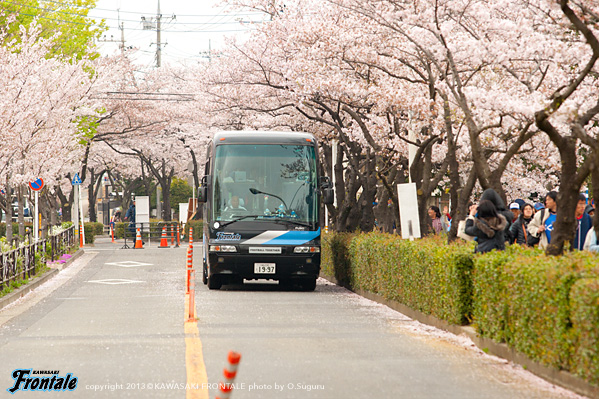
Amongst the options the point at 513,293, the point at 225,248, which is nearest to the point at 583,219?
the point at 513,293

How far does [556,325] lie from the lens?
759 centimetres

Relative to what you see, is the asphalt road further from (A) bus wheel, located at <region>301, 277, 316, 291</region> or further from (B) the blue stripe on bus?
(A) bus wheel, located at <region>301, 277, 316, 291</region>

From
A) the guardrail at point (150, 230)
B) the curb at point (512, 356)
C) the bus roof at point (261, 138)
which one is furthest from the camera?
the guardrail at point (150, 230)

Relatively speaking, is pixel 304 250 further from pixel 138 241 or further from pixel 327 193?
pixel 138 241

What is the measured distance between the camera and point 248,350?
31.4ft

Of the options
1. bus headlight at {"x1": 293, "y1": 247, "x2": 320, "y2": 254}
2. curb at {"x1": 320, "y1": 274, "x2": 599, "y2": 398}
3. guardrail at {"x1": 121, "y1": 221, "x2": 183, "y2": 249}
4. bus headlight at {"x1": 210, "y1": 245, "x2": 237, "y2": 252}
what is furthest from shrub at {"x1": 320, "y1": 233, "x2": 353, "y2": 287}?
guardrail at {"x1": 121, "y1": 221, "x2": 183, "y2": 249}

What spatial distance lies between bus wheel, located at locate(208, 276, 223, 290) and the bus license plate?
1.16m

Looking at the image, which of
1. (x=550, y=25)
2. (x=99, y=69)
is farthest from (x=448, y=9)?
(x=99, y=69)

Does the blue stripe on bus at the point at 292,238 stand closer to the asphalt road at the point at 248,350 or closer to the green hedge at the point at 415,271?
the green hedge at the point at 415,271

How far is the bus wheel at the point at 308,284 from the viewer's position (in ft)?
63.0

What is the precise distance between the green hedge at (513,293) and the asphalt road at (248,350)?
0.34 m

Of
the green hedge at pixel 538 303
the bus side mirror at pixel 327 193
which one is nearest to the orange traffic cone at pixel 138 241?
the bus side mirror at pixel 327 193

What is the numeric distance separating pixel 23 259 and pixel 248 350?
11.5m

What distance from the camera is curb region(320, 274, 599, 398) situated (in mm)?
7191
